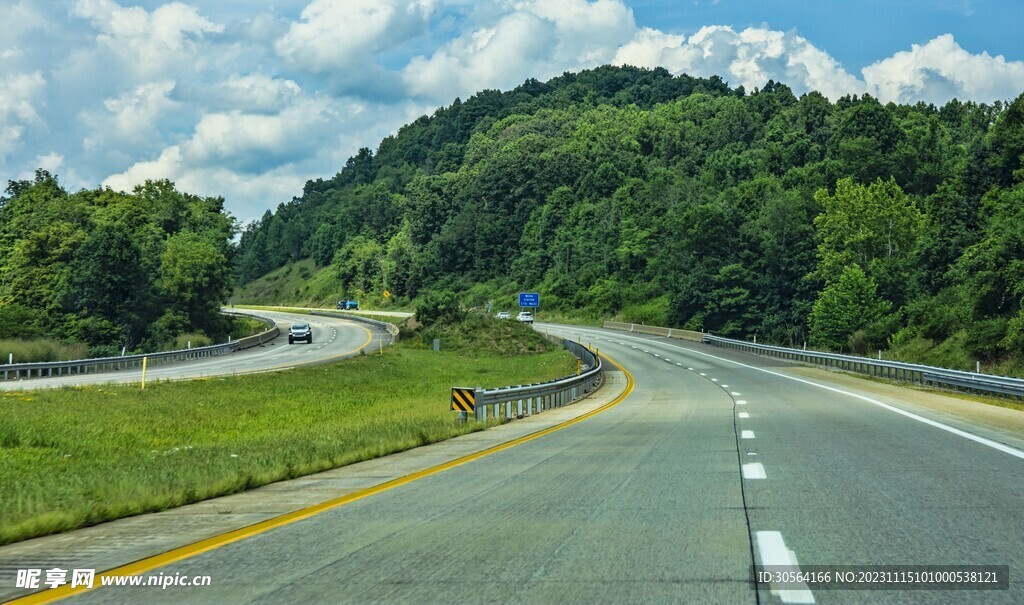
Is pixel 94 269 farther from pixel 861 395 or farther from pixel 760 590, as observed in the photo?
pixel 760 590

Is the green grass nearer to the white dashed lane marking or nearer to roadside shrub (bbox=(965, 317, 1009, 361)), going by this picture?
roadside shrub (bbox=(965, 317, 1009, 361))

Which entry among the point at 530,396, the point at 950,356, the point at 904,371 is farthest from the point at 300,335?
the point at 530,396

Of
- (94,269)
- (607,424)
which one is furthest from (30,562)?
(94,269)

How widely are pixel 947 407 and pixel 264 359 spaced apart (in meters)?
44.8

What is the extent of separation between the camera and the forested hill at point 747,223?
7144cm

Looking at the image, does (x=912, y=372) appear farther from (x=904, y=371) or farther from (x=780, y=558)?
(x=780, y=558)

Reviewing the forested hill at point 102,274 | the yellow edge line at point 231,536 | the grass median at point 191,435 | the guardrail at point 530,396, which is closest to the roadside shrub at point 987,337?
the grass median at point 191,435

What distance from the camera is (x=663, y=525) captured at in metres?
7.76

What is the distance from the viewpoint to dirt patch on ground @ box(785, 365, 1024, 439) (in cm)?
1845

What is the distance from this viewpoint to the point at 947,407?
23703 mm

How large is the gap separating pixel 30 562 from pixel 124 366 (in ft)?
157

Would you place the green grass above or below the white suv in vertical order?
above

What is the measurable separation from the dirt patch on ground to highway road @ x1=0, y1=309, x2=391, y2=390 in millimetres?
28895

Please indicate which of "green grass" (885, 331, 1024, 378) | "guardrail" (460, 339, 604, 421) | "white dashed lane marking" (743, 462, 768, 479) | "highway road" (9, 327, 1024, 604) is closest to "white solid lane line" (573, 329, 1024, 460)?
"highway road" (9, 327, 1024, 604)
